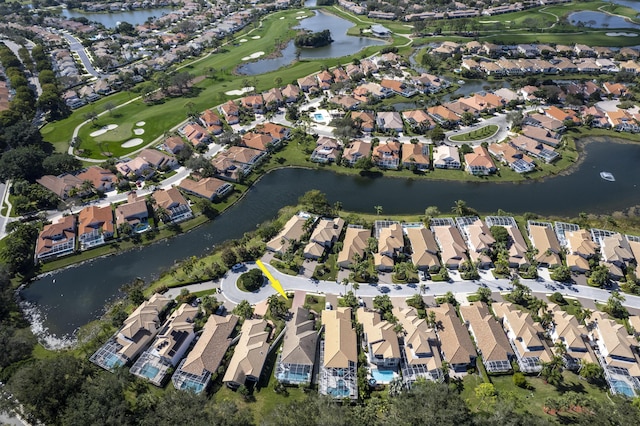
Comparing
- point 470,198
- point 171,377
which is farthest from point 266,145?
point 171,377

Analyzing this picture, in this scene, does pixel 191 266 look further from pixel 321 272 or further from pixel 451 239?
pixel 451 239

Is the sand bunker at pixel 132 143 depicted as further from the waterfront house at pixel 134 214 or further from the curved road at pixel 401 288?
the curved road at pixel 401 288

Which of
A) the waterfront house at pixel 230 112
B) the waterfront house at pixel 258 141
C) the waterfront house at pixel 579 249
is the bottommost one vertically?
the waterfront house at pixel 579 249

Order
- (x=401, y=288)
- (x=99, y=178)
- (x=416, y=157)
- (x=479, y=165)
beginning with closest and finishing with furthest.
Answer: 1. (x=401, y=288)
2. (x=99, y=178)
3. (x=479, y=165)
4. (x=416, y=157)

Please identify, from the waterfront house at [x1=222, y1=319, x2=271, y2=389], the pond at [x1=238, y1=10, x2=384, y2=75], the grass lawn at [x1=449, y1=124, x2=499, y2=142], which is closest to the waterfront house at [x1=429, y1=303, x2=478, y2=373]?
the waterfront house at [x1=222, y1=319, x2=271, y2=389]

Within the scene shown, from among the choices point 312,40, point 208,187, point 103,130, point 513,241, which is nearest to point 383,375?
point 513,241

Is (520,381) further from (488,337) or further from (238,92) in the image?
(238,92)

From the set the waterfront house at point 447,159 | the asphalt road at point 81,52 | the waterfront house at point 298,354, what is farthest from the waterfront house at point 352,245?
the asphalt road at point 81,52
